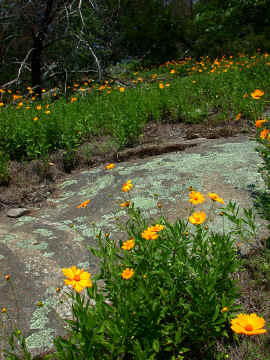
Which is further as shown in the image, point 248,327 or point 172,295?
point 172,295

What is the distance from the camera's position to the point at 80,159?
4.27 metres

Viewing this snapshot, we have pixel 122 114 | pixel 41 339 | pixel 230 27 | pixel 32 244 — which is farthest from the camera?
pixel 230 27

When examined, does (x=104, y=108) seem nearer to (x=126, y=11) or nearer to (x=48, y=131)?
(x=48, y=131)

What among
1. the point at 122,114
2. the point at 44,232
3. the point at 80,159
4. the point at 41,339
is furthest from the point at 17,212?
the point at 122,114

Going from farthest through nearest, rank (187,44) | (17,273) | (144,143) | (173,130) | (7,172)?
(187,44) < (173,130) < (144,143) < (7,172) < (17,273)

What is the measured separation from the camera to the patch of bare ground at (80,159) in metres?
3.61

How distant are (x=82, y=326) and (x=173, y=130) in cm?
383

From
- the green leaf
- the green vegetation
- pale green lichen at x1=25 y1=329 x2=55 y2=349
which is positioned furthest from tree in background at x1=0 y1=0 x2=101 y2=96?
the green leaf

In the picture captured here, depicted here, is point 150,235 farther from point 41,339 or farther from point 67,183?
point 67,183

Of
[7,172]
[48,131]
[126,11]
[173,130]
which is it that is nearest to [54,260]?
[7,172]

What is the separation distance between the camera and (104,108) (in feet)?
17.6

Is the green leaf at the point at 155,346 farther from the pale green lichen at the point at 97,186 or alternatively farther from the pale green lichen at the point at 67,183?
the pale green lichen at the point at 67,183

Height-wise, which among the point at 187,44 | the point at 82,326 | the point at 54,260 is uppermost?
the point at 187,44

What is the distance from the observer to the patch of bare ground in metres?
3.61
